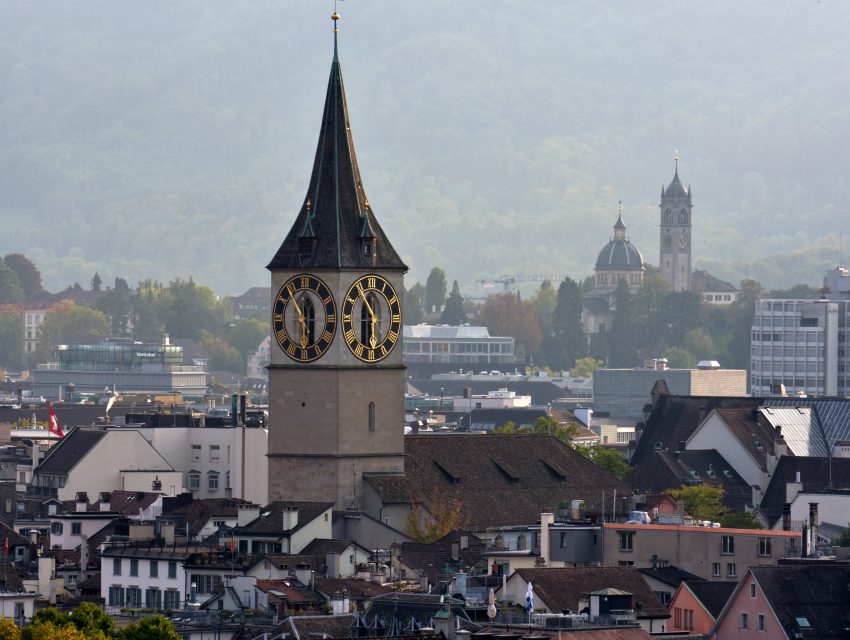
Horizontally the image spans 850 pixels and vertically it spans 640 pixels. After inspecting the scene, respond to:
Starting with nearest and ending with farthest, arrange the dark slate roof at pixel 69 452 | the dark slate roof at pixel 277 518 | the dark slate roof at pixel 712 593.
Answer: the dark slate roof at pixel 712 593, the dark slate roof at pixel 277 518, the dark slate roof at pixel 69 452

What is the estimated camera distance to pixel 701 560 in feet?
294

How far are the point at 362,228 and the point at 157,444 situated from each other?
30.6 meters

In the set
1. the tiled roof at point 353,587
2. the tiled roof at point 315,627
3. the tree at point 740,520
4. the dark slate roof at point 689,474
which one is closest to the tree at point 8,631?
the tiled roof at point 315,627

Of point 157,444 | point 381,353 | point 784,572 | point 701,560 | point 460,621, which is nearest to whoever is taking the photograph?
point 460,621

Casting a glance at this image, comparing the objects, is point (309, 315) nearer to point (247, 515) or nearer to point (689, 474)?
point (247, 515)

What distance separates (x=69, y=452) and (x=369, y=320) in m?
27.5

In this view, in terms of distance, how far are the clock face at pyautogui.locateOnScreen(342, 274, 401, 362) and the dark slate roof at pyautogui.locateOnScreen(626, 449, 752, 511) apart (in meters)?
14.8

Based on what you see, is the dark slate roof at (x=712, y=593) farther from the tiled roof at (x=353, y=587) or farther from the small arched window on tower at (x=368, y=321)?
the small arched window on tower at (x=368, y=321)

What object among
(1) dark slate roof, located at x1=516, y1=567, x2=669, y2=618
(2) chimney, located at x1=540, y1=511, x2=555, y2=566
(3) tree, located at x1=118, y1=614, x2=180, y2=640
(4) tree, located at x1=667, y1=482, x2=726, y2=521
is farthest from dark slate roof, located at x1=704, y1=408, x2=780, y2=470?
(3) tree, located at x1=118, y1=614, x2=180, y2=640

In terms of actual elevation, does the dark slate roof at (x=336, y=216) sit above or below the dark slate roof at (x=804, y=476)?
above

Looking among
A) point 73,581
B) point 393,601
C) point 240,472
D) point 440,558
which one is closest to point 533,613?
point 393,601

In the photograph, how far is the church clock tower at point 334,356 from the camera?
335 feet

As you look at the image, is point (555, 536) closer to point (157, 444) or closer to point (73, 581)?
point (73, 581)

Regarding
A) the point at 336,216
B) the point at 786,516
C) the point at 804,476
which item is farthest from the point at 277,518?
the point at 804,476
